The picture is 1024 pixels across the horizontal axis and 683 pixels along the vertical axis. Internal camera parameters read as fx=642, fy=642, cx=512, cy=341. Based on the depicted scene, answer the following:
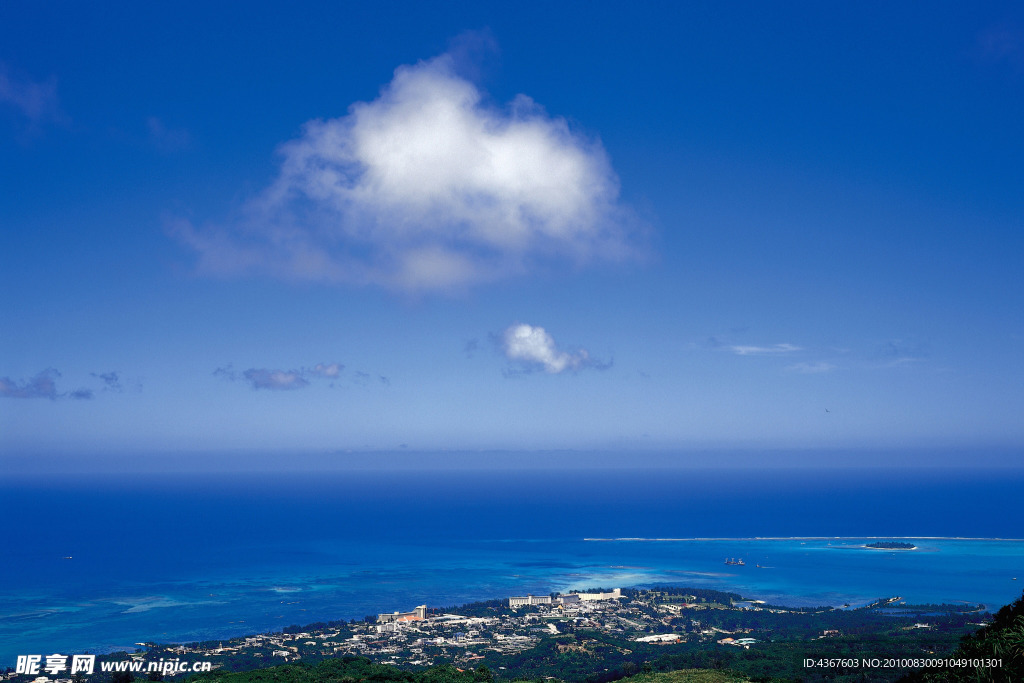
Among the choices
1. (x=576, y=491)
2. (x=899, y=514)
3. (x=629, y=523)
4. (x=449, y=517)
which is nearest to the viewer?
(x=629, y=523)

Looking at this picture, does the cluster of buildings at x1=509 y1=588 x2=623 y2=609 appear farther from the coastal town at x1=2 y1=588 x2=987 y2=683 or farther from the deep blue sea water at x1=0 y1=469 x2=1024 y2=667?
the deep blue sea water at x1=0 y1=469 x2=1024 y2=667

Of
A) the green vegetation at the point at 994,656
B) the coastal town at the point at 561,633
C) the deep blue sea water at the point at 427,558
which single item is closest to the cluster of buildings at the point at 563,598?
the coastal town at the point at 561,633

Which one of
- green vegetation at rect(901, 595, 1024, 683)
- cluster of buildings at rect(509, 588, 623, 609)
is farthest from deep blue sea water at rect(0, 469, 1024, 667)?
green vegetation at rect(901, 595, 1024, 683)

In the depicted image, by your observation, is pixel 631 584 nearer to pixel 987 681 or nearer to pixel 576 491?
pixel 987 681

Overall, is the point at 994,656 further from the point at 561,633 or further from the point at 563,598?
the point at 563,598

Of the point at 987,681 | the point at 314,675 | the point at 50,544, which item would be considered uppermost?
the point at 987,681

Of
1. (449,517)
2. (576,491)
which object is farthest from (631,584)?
(576,491)
